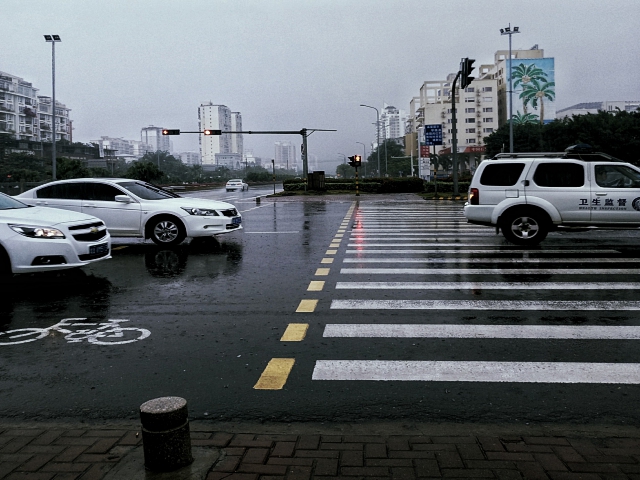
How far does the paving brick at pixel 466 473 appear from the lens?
322 cm

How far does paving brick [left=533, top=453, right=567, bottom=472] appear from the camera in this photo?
3.29m

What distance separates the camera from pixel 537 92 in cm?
11056

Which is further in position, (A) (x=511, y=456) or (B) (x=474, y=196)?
(B) (x=474, y=196)

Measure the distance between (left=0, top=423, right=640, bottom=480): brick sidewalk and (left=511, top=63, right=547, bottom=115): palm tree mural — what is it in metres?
115

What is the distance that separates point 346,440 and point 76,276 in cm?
716

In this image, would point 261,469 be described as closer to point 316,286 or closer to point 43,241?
point 316,286

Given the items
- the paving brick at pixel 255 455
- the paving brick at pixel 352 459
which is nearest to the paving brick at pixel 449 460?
the paving brick at pixel 352 459

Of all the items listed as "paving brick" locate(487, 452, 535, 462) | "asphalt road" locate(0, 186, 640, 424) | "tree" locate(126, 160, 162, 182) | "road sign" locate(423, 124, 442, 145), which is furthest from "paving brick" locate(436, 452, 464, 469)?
→ "tree" locate(126, 160, 162, 182)

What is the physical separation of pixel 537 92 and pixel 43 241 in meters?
114

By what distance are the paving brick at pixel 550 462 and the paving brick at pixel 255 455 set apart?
1.55 meters

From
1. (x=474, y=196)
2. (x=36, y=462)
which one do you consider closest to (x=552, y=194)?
(x=474, y=196)

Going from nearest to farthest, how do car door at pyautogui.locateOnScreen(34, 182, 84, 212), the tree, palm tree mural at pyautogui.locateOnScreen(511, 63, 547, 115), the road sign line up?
car door at pyautogui.locateOnScreen(34, 182, 84, 212), the road sign, the tree, palm tree mural at pyautogui.locateOnScreen(511, 63, 547, 115)

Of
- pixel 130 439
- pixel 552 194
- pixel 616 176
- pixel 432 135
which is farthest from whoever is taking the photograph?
pixel 432 135

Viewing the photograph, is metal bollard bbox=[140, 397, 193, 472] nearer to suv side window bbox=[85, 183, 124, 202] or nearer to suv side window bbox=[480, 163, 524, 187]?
suv side window bbox=[480, 163, 524, 187]
